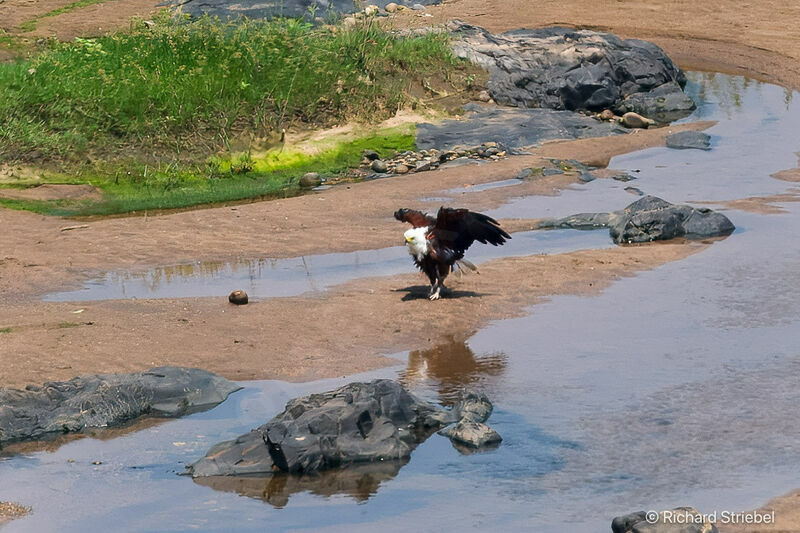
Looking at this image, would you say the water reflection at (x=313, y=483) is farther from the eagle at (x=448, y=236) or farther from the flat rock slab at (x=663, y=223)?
the flat rock slab at (x=663, y=223)

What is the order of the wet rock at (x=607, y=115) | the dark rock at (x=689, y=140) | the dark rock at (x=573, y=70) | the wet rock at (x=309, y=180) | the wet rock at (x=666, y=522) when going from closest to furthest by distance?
the wet rock at (x=666, y=522)
the wet rock at (x=309, y=180)
the dark rock at (x=689, y=140)
the wet rock at (x=607, y=115)
the dark rock at (x=573, y=70)

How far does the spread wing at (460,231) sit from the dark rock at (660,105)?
10.0 m

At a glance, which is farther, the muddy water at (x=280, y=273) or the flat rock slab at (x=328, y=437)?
the muddy water at (x=280, y=273)

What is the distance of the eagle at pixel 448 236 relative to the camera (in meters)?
9.93

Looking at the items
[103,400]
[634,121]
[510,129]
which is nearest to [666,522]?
[103,400]

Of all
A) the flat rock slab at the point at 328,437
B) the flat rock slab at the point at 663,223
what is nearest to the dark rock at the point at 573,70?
the flat rock slab at the point at 663,223

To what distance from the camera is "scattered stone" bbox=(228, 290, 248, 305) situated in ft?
33.6

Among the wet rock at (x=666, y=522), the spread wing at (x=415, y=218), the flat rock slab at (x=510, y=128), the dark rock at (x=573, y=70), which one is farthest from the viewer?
the dark rock at (x=573, y=70)

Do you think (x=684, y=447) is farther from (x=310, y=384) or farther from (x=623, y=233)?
(x=623, y=233)

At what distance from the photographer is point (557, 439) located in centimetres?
720

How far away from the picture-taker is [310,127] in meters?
17.3

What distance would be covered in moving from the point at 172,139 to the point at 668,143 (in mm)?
7166

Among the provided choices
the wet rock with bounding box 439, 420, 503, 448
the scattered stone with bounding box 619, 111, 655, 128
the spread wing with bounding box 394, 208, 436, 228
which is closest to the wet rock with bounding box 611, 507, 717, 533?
the wet rock with bounding box 439, 420, 503, 448

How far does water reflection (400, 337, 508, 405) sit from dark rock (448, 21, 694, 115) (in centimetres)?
1114
